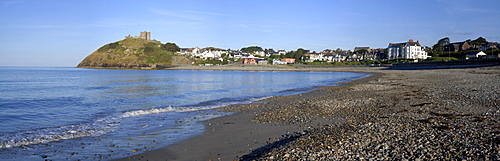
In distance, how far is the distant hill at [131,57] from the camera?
160m

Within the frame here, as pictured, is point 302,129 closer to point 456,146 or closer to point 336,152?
point 336,152

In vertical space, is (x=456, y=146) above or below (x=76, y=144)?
above

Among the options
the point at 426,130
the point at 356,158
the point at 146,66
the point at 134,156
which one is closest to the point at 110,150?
the point at 134,156

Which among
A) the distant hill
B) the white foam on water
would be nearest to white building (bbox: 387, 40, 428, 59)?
the distant hill

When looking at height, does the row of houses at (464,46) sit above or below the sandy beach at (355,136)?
above

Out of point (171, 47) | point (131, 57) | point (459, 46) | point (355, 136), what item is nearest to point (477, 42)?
point (459, 46)

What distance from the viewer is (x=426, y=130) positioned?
8.01 meters

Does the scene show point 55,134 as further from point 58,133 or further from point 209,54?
point 209,54

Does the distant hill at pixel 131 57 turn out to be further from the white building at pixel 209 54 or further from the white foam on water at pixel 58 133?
the white foam on water at pixel 58 133

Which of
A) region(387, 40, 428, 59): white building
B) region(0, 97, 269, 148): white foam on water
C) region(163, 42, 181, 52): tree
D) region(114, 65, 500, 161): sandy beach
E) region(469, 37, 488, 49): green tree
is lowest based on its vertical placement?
region(0, 97, 269, 148): white foam on water

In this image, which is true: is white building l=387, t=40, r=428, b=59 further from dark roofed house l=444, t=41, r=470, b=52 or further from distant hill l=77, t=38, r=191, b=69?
distant hill l=77, t=38, r=191, b=69

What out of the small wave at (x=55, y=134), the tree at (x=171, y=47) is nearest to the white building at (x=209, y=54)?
the tree at (x=171, y=47)

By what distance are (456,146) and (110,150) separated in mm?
7654

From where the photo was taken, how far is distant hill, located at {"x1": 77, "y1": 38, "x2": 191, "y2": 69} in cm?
16012
